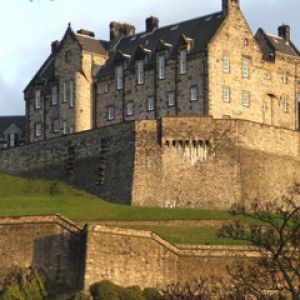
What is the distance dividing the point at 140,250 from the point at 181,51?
81.6 ft

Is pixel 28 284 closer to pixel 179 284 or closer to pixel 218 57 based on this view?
pixel 179 284

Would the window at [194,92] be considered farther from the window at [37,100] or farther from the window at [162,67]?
the window at [37,100]

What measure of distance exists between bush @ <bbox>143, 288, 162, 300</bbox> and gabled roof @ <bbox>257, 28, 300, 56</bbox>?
33.8 meters

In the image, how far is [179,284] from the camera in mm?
73000

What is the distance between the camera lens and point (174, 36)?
98.3m

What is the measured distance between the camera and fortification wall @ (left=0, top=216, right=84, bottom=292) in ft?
240

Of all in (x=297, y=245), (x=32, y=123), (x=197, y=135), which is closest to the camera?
(x=297, y=245)

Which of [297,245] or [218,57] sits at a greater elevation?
[218,57]

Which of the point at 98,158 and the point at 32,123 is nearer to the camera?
the point at 98,158

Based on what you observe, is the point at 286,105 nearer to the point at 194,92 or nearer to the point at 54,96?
the point at 194,92

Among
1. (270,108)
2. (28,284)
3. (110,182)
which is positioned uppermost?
(270,108)

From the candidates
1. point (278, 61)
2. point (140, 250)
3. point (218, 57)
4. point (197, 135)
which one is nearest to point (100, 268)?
point (140, 250)

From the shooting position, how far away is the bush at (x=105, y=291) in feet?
229

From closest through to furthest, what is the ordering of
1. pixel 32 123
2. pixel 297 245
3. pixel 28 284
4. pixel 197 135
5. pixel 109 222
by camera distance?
pixel 297 245 < pixel 28 284 < pixel 109 222 < pixel 197 135 < pixel 32 123
